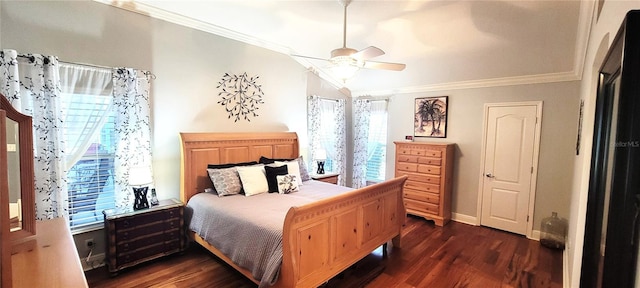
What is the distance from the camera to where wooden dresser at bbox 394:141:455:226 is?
425cm

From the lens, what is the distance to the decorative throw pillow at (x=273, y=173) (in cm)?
342

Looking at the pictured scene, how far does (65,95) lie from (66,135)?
374mm

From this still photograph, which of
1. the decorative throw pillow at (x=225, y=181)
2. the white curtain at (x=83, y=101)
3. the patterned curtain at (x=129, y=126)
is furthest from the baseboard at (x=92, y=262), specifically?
the decorative throw pillow at (x=225, y=181)

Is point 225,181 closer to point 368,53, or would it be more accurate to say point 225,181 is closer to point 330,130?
point 368,53

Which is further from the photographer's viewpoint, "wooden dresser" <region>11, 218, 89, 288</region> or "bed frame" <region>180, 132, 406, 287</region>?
"bed frame" <region>180, 132, 406, 287</region>

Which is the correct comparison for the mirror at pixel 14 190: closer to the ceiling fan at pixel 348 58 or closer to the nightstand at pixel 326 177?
the ceiling fan at pixel 348 58

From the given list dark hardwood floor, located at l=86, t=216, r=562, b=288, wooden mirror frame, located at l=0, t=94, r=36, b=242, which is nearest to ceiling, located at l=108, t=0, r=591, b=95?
wooden mirror frame, located at l=0, t=94, r=36, b=242

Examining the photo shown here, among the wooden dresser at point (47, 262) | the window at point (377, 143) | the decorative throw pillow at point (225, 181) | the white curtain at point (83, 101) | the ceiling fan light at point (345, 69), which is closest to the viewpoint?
the wooden dresser at point (47, 262)

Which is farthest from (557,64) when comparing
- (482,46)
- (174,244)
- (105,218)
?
(105,218)

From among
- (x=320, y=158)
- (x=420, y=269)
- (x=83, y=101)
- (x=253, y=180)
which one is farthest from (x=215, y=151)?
(x=420, y=269)

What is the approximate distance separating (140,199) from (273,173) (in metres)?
1.45

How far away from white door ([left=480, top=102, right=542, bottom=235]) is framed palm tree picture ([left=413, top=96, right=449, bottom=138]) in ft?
2.06

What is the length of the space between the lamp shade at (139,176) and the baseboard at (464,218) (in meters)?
4.43

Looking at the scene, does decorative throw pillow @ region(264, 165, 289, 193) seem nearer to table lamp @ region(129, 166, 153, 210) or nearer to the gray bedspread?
the gray bedspread
